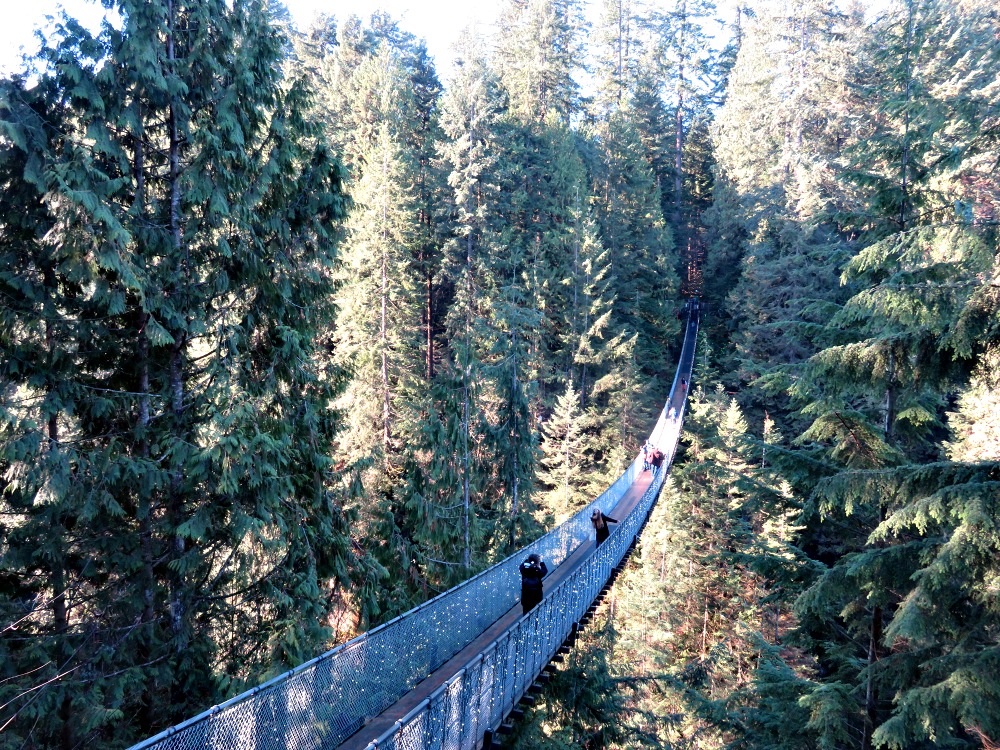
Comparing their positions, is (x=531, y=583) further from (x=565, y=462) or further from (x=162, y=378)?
(x=565, y=462)

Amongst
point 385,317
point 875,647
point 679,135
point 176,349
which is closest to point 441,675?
point 176,349

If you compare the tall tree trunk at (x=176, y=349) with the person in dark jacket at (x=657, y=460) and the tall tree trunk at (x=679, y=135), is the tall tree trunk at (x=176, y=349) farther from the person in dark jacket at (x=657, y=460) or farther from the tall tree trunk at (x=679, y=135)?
the tall tree trunk at (x=679, y=135)

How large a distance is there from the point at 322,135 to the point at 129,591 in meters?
5.18

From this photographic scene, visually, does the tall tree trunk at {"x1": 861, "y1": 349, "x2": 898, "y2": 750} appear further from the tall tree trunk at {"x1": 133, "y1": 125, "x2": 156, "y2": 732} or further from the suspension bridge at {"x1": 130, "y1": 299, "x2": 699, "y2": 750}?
the tall tree trunk at {"x1": 133, "y1": 125, "x2": 156, "y2": 732}

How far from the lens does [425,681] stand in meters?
6.19

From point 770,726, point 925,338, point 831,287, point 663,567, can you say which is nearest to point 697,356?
point 831,287

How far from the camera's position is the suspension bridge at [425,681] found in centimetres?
420

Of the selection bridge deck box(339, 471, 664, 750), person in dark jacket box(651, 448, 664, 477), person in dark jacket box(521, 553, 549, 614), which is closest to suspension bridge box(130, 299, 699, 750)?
bridge deck box(339, 471, 664, 750)

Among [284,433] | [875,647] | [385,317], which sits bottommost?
[875,647]

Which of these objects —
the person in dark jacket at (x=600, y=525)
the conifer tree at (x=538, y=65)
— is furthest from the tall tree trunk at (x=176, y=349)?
the conifer tree at (x=538, y=65)

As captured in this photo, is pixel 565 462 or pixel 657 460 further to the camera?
pixel 565 462

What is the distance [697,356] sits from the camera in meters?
29.3

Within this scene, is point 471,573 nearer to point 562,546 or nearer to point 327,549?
point 562,546

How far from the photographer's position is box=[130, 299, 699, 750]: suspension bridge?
420 centimetres
